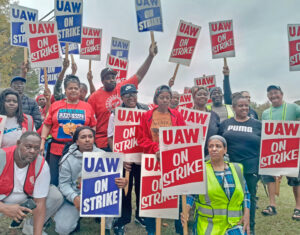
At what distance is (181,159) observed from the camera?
3686 millimetres

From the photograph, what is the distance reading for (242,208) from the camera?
12.2 feet

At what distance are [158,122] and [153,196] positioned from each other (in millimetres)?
1075

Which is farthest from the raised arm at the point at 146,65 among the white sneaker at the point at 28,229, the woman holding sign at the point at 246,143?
the white sneaker at the point at 28,229

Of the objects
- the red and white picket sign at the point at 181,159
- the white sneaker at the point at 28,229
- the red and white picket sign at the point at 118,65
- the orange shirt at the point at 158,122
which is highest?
the red and white picket sign at the point at 118,65

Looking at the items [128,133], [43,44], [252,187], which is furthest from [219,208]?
[43,44]

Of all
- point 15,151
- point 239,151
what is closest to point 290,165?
point 239,151

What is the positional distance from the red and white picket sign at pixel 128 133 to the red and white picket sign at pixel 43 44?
2.23 m

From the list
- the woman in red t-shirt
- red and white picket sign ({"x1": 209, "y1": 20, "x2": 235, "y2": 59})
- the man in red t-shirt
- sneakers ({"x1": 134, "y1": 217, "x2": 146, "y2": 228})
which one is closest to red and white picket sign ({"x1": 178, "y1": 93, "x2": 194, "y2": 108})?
red and white picket sign ({"x1": 209, "y1": 20, "x2": 235, "y2": 59})

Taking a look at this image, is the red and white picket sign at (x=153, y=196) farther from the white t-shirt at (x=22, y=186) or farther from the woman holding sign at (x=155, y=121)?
the white t-shirt at (x=22, y=186)

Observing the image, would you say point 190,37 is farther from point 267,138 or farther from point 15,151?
point 15,151

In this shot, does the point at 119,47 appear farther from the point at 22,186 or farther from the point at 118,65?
the point at 22,186

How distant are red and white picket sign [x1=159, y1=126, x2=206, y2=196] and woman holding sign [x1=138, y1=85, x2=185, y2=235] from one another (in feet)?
1.79

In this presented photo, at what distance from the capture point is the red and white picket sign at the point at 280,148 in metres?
4.49

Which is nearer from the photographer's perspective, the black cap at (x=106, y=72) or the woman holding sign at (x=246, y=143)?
the woman holding sign at (x=246, y=143)
